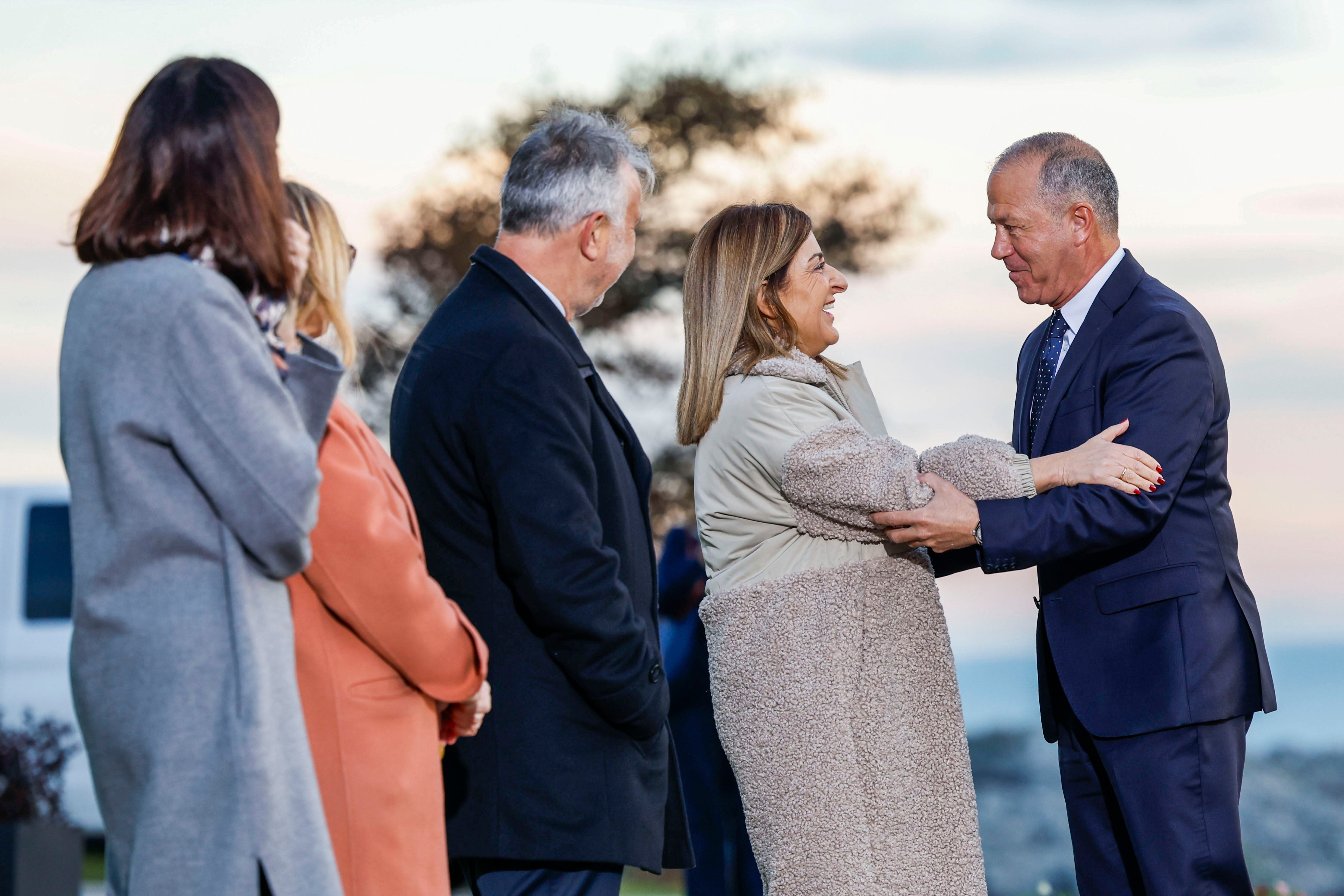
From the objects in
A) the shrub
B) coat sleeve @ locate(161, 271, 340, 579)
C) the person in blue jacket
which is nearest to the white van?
the shrub

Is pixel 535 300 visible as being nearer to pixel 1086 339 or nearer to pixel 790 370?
pixel 790 370

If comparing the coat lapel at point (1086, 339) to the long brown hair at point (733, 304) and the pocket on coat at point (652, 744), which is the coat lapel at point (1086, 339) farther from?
the pocket on coat at point (652, 744)

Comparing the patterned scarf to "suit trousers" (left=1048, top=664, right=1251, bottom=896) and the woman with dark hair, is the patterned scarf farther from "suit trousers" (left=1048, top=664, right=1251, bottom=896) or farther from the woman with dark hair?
"suit trousers" (left=1048, top=664, right=1251, bottom=896)

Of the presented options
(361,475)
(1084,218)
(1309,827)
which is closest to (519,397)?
(361,475)

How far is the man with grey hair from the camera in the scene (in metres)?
2.17

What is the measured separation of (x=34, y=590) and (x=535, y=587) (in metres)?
5.78

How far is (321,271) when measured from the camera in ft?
6.43

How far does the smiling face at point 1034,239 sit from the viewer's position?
3.13m

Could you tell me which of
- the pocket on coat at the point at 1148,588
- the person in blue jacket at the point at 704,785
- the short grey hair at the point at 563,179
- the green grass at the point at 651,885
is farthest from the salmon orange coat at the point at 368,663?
the green grass at the point at 651,885

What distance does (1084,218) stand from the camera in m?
3.13

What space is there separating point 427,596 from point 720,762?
3498 mm

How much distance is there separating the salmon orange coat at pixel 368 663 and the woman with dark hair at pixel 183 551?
0.36 feet

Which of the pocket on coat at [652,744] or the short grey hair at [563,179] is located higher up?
the short grey hair at [563,179]

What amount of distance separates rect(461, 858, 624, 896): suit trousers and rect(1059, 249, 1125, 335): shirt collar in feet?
5.52
